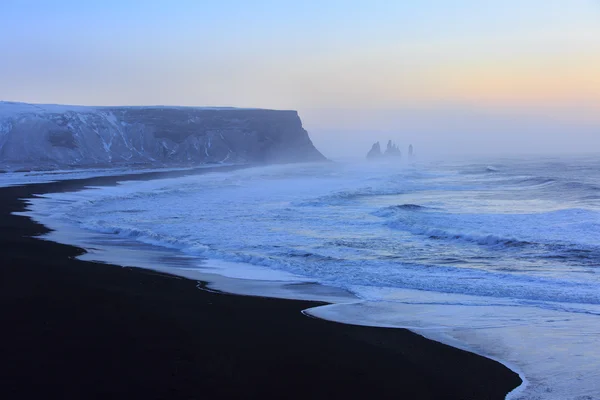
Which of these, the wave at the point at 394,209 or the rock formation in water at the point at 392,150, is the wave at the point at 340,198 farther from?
the rock formation in water at the point at 392,150

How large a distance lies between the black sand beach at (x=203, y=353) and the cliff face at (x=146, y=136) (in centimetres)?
8240

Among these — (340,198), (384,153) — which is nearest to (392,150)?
(384,153)

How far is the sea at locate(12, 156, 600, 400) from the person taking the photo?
776 cm

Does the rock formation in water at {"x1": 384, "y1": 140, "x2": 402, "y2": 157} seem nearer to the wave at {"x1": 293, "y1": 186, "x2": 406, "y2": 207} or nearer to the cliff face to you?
the cliff face

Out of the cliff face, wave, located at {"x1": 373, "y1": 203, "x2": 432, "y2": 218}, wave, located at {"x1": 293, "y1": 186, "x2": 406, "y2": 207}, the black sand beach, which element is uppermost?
the cliff face

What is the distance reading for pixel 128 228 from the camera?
18688 mm

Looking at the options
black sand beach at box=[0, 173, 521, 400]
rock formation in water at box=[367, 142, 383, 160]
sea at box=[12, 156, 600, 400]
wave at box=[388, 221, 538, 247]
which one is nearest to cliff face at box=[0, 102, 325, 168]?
rock formation in water at box=[367, 142, 383, 160]

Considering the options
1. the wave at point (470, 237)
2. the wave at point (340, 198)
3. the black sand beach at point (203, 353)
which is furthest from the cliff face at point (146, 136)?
the black sand beach at point (203, 353)

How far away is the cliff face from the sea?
70053 mm

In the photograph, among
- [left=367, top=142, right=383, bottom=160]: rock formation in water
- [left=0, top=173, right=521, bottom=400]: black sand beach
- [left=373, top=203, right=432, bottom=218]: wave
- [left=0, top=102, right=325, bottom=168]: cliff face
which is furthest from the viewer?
[left=367, top=142, right=383, bottom=160]: rock formation in water

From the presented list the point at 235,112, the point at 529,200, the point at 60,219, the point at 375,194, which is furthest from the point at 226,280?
the point at 235,112

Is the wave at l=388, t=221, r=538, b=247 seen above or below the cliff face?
below

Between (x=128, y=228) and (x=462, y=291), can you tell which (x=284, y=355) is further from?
(x=128, y=228)

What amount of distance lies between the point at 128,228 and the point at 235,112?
126m
